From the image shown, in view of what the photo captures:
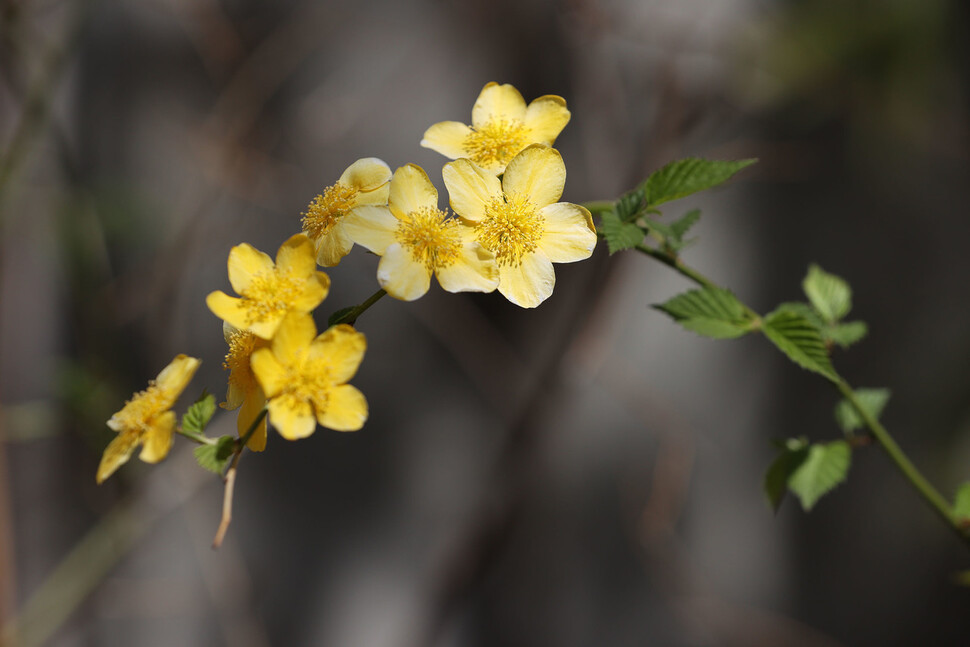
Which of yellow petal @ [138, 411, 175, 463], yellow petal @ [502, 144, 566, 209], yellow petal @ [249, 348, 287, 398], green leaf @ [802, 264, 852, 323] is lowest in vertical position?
yellow petal @ [138, 411, 175, 463]

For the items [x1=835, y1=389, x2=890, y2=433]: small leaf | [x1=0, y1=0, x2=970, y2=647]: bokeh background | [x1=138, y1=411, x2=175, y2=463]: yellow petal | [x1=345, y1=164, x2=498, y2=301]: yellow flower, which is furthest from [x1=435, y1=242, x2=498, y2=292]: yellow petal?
[x1=0, y1=0, x2=970, y2=647]: bokeh background

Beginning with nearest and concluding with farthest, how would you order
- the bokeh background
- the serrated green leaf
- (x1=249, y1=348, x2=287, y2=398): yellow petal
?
(x1=249, y1=348, x2=287, y2=398): yellow petal
the serrated green leaf
the bokeh background

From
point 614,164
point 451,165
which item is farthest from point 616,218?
point 614,164

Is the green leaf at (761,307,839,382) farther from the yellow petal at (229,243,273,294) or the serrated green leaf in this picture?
the yellow petal at (229,243,273,294)

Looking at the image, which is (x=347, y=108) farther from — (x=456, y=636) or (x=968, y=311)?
(x=968, y=311)

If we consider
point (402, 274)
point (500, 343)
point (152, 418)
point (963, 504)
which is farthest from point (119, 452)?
point (500, 343)

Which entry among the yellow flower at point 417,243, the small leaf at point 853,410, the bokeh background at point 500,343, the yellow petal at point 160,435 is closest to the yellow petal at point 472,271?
the yellow flower at point 417,243

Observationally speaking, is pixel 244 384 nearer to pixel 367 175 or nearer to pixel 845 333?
pixel 367 175
